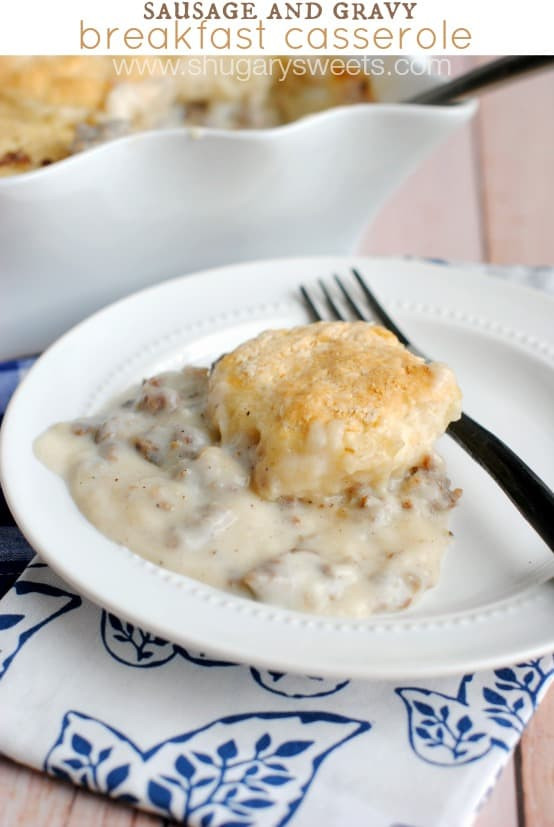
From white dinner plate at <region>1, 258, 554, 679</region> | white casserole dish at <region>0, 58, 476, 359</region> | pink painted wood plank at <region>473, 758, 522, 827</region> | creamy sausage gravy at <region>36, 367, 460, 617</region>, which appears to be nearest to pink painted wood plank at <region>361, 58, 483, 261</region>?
white casserole dish at <region>0, 58, 476, 359</region>

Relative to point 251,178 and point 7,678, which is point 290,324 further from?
point 7,678

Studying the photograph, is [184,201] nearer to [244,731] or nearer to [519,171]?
[244,731]

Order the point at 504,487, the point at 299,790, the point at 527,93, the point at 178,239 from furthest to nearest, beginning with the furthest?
the point at 527,93 < the point at 178,239 < the point at 504,487 < the point at 299,790

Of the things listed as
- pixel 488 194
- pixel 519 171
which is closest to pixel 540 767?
pixel 488 194

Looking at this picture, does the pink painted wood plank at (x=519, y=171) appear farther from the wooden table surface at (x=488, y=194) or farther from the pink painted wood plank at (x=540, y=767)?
the pink painted wood plank at (x=540, y=767)

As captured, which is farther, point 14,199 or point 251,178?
point 251,178

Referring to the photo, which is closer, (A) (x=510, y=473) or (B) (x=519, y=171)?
(A) (x=510, y=473)

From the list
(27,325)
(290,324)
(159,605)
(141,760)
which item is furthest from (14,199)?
(141,760)
